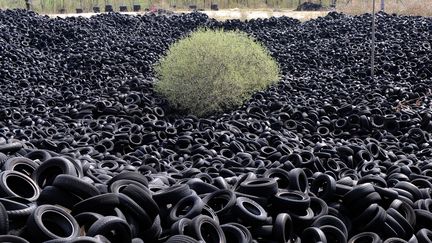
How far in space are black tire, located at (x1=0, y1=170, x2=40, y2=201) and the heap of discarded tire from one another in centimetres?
2

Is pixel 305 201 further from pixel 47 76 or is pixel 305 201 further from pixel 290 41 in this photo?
pixel 290 41

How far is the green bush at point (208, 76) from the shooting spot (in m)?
14.1

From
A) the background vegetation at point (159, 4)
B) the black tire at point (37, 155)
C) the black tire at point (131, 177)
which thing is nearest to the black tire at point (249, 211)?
the black tire at point (131, 177)

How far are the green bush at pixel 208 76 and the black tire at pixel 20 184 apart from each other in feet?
27.1

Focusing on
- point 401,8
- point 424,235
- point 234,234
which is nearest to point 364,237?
point 424,235

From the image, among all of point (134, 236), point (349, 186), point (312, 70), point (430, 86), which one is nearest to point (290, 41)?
point (312, 70)

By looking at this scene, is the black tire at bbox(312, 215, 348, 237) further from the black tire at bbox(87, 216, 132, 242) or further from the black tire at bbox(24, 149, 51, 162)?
the black tire at bbox(24, 149, 51, 162)

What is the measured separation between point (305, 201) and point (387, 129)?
6.38 meters

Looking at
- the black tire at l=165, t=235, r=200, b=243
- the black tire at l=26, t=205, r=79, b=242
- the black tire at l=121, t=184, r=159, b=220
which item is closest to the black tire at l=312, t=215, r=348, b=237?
the black tire at l=165, t=235, r=200, b=243

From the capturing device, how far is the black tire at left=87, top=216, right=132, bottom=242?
5.01m

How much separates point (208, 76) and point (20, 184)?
876 centimetres

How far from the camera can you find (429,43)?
19.3 meters

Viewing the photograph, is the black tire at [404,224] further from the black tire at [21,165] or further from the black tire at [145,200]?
the black tire at [21,165]

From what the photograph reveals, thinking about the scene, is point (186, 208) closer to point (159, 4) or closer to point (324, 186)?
point (324, 186)
